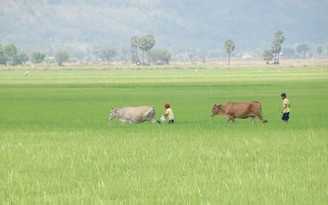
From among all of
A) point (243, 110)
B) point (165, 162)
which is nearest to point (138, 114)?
point (243, 110)

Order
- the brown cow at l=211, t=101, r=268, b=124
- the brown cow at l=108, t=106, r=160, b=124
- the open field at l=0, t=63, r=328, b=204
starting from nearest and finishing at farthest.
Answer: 1. the open field at l=0, t=63, r=328, b=204
2. the brown cow at l=211, t=101, r=268, b=124
3. the brown cow at l=108, t=106, r=160, b=124

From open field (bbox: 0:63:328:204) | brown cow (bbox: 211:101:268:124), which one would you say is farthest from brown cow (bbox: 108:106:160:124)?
brown cow (bbox: 211:101:268:124)

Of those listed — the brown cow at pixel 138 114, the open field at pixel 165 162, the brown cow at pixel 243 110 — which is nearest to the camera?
the open field at pixel 165 162

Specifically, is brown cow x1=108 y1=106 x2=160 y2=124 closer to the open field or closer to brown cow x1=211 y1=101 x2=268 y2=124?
the open field

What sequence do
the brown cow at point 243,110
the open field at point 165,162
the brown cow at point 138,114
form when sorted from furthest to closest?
the brown cow at point 138,114, the brown cow at point 243,110, the open field at point 165,162

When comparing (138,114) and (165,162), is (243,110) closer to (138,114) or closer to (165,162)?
(138,114)

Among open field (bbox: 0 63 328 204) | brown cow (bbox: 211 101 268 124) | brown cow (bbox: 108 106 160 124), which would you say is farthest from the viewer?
brown cow (bbox: 108 106 160 124)

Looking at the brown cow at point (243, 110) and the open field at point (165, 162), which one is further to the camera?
the brown cow at point (243, 110)

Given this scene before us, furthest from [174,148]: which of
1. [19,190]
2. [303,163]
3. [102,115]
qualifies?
[102,115]

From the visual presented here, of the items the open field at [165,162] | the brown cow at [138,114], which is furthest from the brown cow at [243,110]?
the brown cow at [138,114]

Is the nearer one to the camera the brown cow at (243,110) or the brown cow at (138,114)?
the brown cow at (243,110)

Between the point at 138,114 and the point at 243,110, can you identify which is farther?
the point at 138,114

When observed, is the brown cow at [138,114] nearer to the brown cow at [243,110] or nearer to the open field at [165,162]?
the open field at [165,162]

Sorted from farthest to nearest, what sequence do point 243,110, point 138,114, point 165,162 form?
1. point 138,114
2. point 243,110
3. point 165,162
